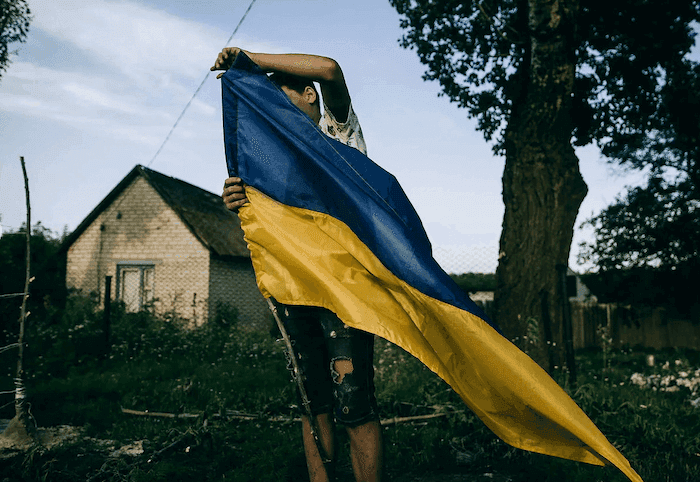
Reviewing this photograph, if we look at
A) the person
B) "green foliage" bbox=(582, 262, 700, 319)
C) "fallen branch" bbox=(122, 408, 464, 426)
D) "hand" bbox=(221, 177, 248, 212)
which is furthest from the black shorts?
"green foliage" bbox=(582, 262, 700, 319)

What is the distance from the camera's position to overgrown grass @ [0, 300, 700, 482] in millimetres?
2766

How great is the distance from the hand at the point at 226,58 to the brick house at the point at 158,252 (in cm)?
1247

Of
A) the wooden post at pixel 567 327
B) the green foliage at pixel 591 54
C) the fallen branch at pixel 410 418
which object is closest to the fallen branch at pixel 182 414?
the fallen branch at pixel 410 418

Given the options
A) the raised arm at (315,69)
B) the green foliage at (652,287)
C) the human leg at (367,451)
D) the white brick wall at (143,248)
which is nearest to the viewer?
the human leg at (367,451)

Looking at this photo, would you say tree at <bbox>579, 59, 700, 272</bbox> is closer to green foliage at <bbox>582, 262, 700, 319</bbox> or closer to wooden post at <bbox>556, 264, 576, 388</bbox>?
green foliage at <bbox>582, 262, 700, 319</bbox>

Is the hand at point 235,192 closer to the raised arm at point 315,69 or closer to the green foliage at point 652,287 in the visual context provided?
the raised arm at point 315,69

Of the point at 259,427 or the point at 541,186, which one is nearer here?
the point at 259,427

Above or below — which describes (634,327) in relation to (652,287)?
below

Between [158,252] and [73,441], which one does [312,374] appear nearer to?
[73,441]

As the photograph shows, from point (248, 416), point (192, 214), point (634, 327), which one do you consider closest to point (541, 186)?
point (248, 416)

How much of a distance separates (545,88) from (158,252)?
41.0 feet

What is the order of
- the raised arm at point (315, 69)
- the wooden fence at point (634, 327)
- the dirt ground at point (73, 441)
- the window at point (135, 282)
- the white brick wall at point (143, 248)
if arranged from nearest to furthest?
the raised arm at point (315, 69), the dirt ground at point (73, 441), the wooden fence at point (634, 327), the white brick wall at point (143, 248), the window at point (135, 282)

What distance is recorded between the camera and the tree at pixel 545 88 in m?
5.76

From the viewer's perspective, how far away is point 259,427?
12.4 feet
